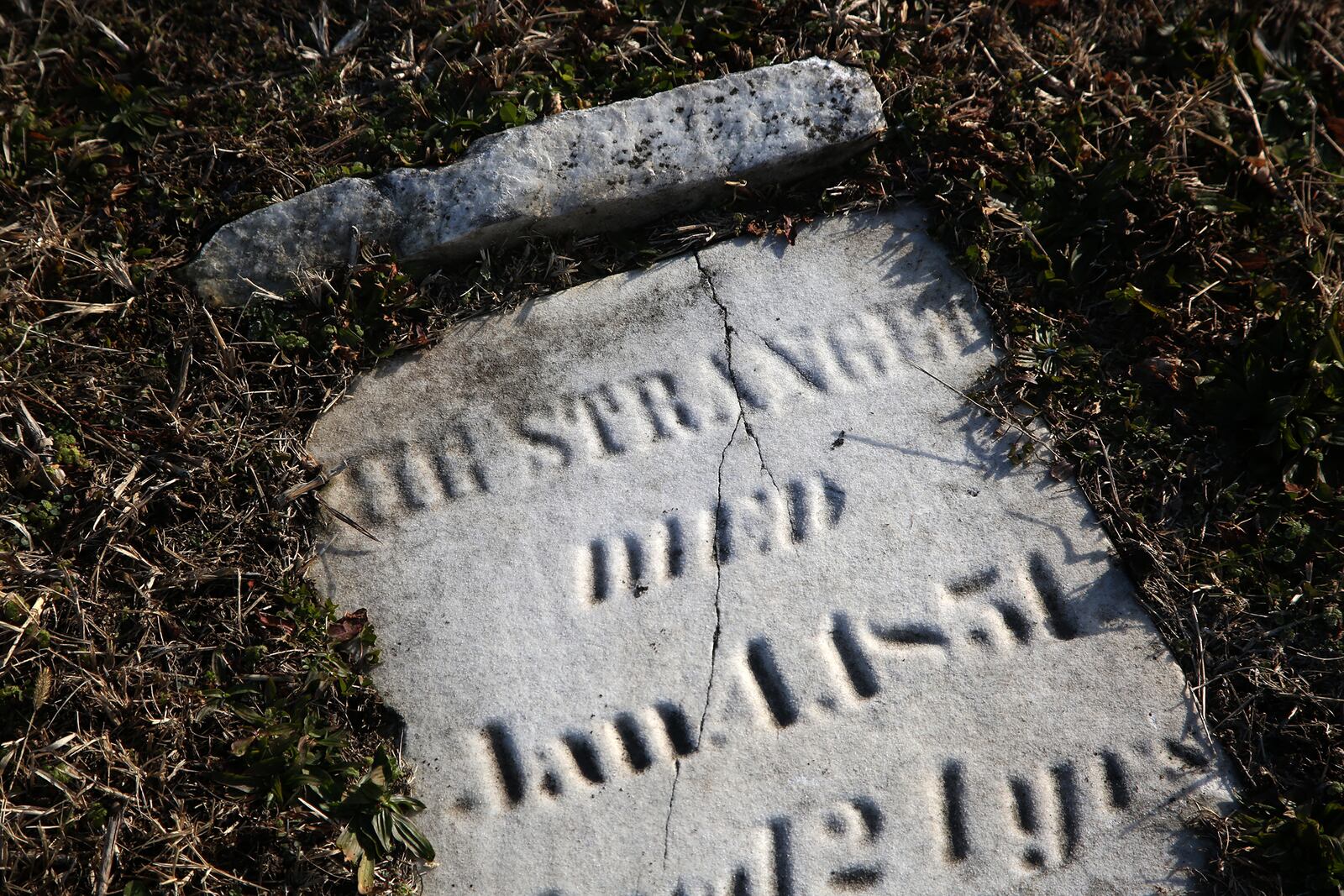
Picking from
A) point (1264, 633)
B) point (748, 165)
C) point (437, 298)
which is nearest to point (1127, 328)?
point (1264, 633)

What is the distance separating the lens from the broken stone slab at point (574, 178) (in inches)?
78.5

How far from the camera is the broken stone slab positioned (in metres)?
1.99

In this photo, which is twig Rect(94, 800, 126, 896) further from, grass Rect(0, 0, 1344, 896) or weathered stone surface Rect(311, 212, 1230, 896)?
weathered stone surface Rect(311, 212, 1230, 896)

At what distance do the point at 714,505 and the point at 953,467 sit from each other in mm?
526

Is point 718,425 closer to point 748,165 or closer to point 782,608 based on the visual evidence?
point 782,608

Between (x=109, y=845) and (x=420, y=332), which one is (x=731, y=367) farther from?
(x=109, y=845)

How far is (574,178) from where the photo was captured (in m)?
2.03

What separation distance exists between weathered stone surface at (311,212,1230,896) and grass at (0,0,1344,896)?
0.10 m

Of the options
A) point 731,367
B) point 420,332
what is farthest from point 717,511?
point 420,332

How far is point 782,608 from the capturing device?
5.81 ft

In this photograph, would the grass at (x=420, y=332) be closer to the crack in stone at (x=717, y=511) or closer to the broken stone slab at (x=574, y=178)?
the broken stone slab at (x=574, y=178)

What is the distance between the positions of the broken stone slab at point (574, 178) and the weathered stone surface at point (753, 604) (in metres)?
0.19

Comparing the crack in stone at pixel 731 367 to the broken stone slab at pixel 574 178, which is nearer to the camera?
the crack in stone at pixel 731 367

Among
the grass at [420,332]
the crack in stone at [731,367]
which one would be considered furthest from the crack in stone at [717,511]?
the grass at [420,332]
